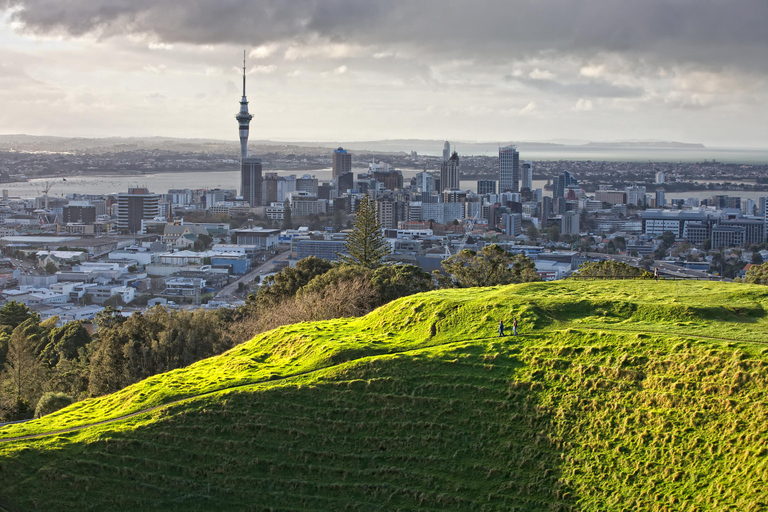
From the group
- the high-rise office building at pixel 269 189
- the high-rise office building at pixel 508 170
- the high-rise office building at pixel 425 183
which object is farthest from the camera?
the high-rise office building at pixel 508 170

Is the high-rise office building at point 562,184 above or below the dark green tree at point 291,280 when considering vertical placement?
above

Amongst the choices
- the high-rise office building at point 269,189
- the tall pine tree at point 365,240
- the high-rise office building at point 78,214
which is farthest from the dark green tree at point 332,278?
the high-rise office building at point 269,189

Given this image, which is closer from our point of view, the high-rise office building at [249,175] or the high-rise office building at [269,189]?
the high-rise office building at [249,175]

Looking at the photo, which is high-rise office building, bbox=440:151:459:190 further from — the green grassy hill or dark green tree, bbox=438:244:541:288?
the green grassy hill

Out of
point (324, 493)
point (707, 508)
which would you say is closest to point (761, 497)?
point (707, 508)

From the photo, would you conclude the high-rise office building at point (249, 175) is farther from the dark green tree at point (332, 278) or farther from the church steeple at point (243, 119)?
the dark green tree at point (332, 278)

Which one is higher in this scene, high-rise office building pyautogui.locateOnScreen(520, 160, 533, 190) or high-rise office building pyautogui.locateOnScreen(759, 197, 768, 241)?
high-rise office building pyautogui.locateOnScreen(520, 160, 533, 190)

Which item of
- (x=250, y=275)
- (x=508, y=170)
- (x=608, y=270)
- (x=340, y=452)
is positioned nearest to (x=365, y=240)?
(x=608, y=270)

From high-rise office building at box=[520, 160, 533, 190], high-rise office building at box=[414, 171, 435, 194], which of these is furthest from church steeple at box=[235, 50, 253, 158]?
high-rise office building at box=[520, 160, 533, 190]
